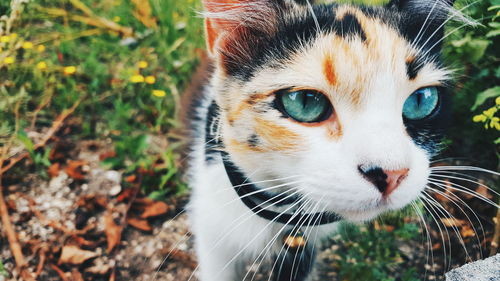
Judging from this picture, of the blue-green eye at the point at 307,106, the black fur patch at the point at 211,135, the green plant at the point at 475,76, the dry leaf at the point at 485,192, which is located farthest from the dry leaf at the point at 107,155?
the dry leaf at the point at 485,192

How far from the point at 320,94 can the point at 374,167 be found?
10.4 inches

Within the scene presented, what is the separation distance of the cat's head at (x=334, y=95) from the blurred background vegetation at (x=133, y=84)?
0.41m

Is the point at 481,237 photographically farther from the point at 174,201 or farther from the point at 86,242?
the point at 86,242

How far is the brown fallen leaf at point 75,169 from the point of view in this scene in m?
2.31

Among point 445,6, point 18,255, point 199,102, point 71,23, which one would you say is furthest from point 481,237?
point 71,23

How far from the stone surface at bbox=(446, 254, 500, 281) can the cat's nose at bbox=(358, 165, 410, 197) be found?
0.44 metres

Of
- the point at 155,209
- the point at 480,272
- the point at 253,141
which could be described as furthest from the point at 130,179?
the point at 480,272

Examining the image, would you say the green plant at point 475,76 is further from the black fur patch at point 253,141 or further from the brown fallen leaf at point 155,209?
the brown fallen leaf at point 155,209

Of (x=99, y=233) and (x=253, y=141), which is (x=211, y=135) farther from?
(x=99, y=233)

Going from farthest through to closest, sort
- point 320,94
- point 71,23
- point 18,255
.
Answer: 1. point 71,23
2. point 18,255
3. point 320,94

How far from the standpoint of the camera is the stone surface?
1332 mm

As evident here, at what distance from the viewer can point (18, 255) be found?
1891 mm

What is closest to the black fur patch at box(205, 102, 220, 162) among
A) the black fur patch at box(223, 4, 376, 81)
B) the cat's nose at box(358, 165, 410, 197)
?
the black fur patch at box(223, 4, 376, 81)

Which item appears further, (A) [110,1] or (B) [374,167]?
(A) [110,1]
